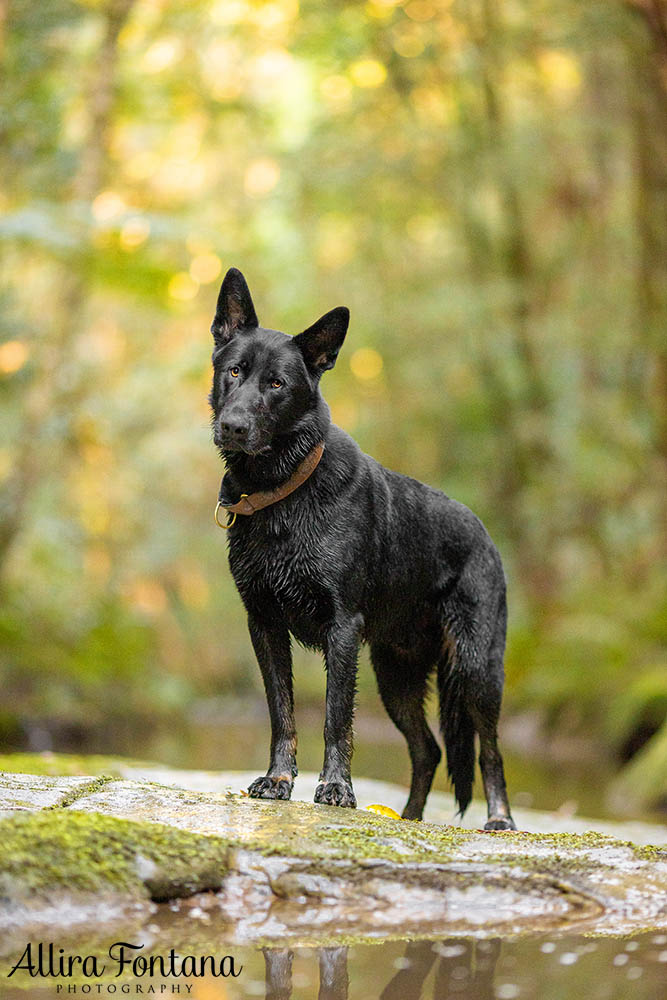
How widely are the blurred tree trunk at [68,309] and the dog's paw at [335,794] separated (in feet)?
31.4

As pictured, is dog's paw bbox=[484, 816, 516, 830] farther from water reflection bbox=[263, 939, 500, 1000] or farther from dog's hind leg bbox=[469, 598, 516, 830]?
water reflection bbox=[263, 939, 500, 1000]

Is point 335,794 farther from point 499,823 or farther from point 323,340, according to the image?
point 323,340

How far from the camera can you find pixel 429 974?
9.57 feet

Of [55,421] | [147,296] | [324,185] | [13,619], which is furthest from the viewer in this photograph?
[324,185]

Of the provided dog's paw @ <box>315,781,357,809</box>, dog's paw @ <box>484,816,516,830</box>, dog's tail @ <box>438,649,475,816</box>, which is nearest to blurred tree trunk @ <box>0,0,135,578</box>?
dog's tail @ <box>438,649,475,816</box>

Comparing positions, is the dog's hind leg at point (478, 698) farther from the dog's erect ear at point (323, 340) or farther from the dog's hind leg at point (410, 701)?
the dog's erect ear at point (323, 340)

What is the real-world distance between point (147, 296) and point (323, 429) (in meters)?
8.36

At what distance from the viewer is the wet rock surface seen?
3197 millimetres

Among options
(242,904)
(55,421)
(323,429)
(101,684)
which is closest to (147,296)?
(55,421)

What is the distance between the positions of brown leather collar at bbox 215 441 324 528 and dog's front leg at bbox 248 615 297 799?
466mm

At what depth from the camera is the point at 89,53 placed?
15656mm

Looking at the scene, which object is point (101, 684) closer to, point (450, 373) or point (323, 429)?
point (450, 373)

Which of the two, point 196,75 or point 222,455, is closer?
point 222,455

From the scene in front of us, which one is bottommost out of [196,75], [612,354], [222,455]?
[222,455]
